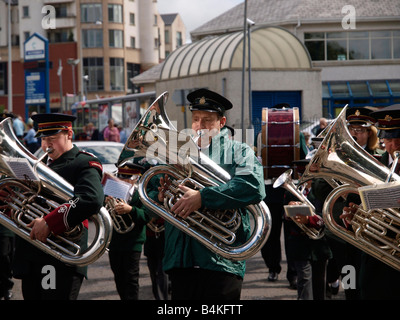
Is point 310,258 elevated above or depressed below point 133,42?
below

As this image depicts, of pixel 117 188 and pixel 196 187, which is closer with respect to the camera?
pixel 196 187

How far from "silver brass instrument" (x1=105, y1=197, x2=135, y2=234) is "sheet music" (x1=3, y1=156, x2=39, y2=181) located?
1.73m

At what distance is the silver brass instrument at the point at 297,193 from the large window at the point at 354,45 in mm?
33128

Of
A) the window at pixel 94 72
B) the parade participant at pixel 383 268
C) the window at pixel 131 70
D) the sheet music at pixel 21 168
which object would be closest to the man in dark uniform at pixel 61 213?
the sheet music at pixel 21 168

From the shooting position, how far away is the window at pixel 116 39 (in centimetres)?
6688

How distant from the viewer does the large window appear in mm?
38719

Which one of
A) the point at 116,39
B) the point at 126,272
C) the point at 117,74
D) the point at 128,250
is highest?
the point at 116,39

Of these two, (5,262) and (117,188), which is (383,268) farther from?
(5,262)

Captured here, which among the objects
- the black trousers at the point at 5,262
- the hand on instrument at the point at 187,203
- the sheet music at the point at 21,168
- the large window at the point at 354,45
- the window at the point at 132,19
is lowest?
the black trousers at the point at 5,262

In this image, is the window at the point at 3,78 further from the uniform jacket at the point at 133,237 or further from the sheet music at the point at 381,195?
the sheet music at the point at 381,195

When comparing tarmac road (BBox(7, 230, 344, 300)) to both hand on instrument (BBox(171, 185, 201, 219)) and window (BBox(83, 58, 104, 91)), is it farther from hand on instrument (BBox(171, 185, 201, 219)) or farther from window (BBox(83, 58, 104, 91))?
window (BBox(83, 58, 104, 91))

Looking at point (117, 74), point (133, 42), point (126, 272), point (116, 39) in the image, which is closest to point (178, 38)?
point (133, 42)

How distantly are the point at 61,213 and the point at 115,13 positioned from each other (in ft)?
209

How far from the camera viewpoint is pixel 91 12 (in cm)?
6681
